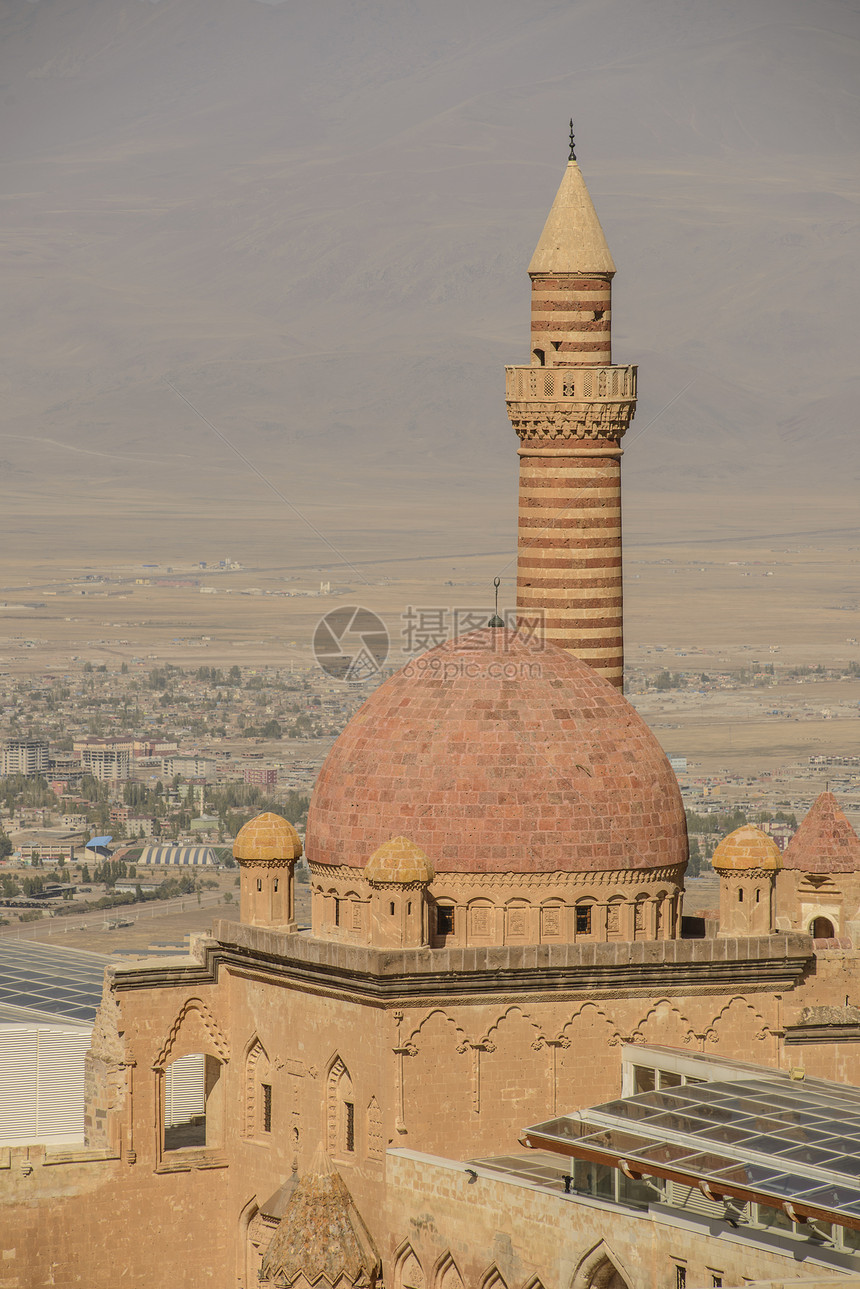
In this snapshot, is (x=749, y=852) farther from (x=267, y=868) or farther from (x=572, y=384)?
(x=572, y=384)

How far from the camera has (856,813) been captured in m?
131

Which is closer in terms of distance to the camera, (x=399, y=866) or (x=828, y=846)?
(x=399, y=866)

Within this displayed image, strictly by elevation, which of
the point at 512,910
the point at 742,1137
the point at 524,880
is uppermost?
the point at 524,880

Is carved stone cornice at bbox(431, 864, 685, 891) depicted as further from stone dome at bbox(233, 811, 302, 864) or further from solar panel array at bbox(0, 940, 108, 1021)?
solar panel array at bbox(0, 940, 108, 1021)

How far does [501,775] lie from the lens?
34344 millimetres

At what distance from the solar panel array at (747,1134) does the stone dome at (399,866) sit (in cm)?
392

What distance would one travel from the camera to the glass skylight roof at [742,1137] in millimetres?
28109

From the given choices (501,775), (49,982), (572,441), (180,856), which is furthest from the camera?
(180,856)

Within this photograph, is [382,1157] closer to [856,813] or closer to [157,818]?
[856,813]

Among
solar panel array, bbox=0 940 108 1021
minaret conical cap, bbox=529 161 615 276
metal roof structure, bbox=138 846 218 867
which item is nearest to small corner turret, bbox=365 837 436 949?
solar panel array, bbox=0 940 108 1021

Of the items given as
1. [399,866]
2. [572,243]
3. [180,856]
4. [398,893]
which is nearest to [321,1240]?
[398,893]

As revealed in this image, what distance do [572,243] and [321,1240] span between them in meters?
19.8

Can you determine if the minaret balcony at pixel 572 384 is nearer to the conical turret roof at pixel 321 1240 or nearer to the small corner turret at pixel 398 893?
the small corner turret at pixel 398 893

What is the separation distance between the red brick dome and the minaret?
8215 millimetres
